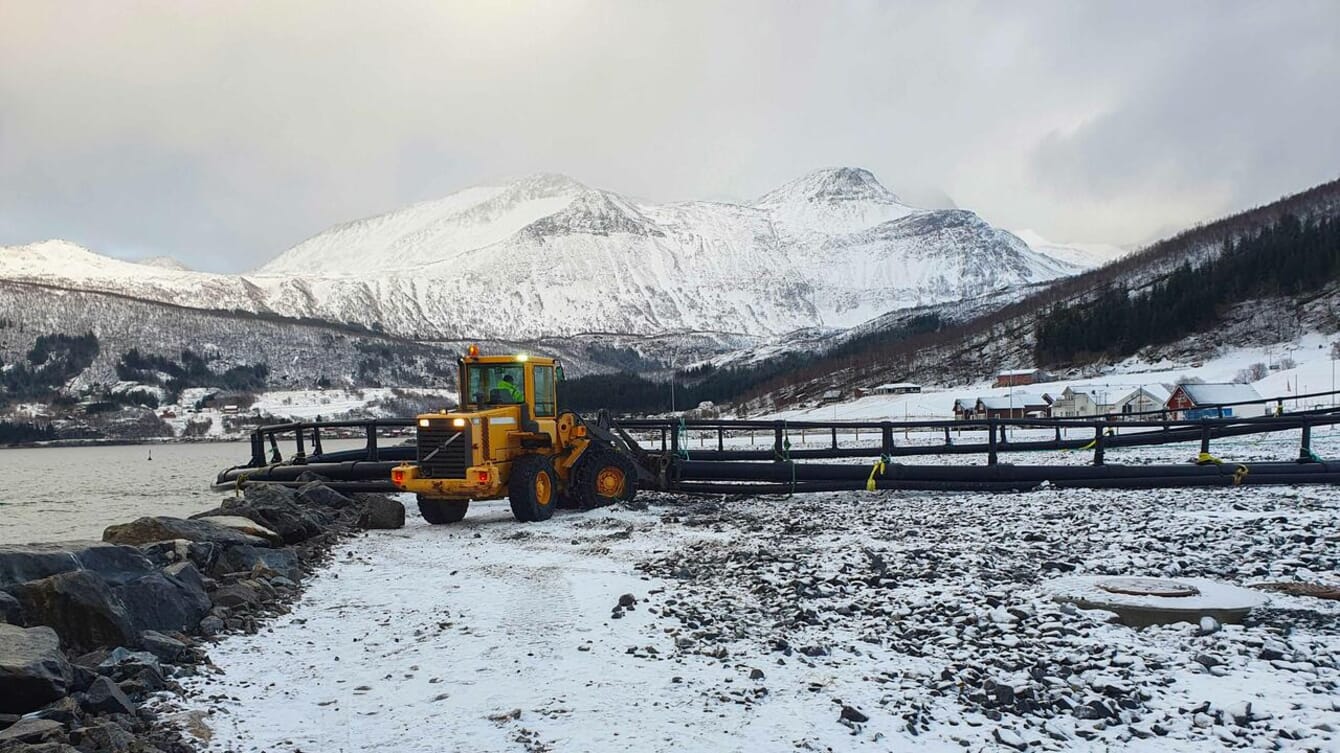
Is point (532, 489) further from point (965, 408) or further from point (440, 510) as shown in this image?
point (965, 408)

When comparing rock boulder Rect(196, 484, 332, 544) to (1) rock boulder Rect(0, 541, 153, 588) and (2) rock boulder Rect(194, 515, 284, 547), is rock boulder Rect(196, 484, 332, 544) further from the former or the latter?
(1) rock boulder Rect(0, 541, 153, 588)

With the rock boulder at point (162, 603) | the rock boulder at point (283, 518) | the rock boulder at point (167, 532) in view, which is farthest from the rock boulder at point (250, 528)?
the rock boulder at point (162, 603)

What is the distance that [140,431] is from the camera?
147125 millimetres

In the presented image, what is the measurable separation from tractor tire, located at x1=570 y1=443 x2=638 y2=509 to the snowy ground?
15.8 feet

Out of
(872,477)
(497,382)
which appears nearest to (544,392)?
(497,382)

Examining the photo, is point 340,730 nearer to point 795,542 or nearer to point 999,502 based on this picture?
point 795,542

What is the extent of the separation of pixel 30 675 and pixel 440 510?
10.9 metres

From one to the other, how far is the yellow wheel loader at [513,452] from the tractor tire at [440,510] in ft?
0.06

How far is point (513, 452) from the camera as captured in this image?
53.4ft

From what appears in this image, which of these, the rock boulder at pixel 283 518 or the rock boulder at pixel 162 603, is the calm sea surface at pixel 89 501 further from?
the rock boulder at pixel 162 603

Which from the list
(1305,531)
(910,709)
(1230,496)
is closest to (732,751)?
(910,709)

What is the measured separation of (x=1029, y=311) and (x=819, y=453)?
166559mm

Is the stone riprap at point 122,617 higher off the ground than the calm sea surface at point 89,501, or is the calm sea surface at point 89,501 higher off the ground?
the stone riprap at point 122,617

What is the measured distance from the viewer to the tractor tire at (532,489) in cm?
1548
